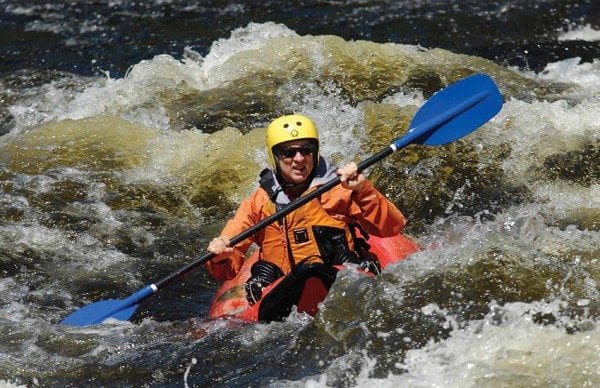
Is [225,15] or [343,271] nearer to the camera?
[343,271]

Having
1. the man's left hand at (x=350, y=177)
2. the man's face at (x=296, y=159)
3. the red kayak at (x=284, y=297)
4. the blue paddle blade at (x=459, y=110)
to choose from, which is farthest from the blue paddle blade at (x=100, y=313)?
the blue paddle blade at (x=459, y=110)

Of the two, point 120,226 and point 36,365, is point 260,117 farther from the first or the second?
point 36,365

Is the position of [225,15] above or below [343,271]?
above

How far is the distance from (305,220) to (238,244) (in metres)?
0.41

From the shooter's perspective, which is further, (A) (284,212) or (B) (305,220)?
(B) (305,220)

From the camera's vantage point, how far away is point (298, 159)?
18.8ft

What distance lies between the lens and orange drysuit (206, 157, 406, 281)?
5.67m

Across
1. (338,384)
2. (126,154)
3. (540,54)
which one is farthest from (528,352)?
(540,54)

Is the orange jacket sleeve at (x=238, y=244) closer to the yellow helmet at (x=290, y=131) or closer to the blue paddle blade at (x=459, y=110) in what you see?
the yellow helmet at (x=290, y=131)

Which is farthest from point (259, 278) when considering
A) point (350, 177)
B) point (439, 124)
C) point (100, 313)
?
point (439, 124)

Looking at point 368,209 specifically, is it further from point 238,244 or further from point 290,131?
point 238,244

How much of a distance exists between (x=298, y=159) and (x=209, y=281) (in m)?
1.56

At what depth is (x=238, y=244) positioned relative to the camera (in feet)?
19.5

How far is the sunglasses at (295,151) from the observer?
572cm
